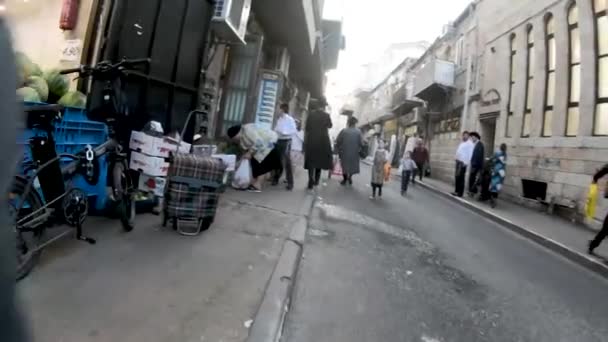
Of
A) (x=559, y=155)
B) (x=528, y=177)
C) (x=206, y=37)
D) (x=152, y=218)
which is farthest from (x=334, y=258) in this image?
(x=528, y=177)

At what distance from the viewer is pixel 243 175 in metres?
7.84

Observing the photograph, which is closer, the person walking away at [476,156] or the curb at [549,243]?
the curb at [549,243]

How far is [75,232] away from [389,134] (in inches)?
1273

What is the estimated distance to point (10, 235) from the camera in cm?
86

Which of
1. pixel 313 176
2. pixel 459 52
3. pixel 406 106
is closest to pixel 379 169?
pixel 313 176

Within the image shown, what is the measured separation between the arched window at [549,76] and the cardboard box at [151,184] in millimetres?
10637

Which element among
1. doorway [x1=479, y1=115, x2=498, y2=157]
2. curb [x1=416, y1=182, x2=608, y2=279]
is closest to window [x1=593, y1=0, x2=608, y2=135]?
curb [x1=416, y1=182, x2=608, y2=279]

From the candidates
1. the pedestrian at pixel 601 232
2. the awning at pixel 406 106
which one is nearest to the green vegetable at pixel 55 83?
the pedestrian at pixel 601 232

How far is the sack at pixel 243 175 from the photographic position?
7.82 meters

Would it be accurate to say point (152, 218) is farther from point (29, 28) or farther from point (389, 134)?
point (389, 134)

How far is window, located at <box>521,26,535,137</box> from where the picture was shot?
12.8 m

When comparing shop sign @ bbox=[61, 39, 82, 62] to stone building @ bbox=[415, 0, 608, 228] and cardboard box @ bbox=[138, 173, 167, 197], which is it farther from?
stone building @ bbox=[415, 0, 608, 228]

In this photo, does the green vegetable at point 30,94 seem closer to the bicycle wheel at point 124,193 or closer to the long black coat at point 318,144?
the bicycle wheel at point 124,193

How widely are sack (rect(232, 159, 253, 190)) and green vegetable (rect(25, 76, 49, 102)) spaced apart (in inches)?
155
